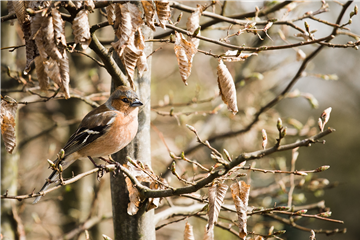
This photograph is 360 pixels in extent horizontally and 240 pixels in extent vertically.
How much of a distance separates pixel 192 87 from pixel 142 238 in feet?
26.5

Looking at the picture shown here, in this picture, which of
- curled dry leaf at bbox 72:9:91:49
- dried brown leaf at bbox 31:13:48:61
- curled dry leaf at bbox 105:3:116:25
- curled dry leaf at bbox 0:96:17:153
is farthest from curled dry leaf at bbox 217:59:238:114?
curled dry leaf at bbox 0:96:17:153

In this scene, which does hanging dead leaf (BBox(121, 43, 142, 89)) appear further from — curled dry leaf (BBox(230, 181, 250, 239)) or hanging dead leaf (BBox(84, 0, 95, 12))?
curled dry leaf (BBox(230, 181, 250, 239))

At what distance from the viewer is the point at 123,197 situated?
10.0 feet

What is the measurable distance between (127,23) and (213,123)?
14.5ft

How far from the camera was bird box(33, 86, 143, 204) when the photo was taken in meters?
3.07

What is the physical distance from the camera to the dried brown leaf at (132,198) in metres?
Answer: 2.71

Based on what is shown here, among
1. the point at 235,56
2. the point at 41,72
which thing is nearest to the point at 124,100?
the point at 41,72

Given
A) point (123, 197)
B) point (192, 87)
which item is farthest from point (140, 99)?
point (192, 87)

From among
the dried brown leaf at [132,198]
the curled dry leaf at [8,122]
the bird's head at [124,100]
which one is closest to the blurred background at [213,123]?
the bird's head at [124,100]

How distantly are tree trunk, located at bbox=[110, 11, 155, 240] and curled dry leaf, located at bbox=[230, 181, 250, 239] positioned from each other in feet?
3.52

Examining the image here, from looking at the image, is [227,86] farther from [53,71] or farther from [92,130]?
[92,130]

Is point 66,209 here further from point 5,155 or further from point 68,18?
point 68,18

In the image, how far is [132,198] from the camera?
2.74 meters

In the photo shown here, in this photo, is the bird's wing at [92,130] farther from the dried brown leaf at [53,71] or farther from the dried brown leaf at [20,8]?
the dried brown leaf at [20,8]
